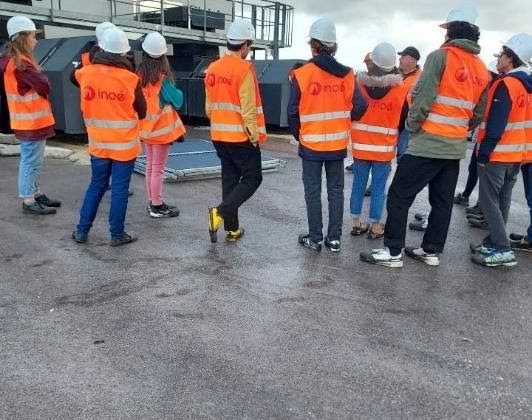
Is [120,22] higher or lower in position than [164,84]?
Answer: higher

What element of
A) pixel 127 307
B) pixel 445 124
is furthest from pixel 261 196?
pixel 127 307

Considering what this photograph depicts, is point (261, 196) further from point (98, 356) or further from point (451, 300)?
point (98, 356)

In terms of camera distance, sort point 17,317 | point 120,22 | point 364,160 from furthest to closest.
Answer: point 120,22
point 364,160
point 17,317

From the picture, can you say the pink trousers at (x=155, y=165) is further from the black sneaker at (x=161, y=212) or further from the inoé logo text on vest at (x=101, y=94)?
the inoé logo text on vest at (x=101, y=94)

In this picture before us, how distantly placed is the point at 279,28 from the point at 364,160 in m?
12.3

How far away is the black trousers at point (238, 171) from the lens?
455 centimetres

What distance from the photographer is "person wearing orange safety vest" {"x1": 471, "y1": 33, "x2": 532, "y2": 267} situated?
4.09m

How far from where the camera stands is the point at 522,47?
163 inches

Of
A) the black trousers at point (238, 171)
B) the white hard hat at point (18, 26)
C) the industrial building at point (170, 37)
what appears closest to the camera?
the black trousers at point (238, 171)

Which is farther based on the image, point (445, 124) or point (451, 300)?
point (445, 124)

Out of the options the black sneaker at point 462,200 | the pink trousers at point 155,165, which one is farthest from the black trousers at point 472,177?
the pink trousers at point 155,165

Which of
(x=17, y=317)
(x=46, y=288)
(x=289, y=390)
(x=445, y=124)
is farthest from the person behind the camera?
(x=445, y=124)

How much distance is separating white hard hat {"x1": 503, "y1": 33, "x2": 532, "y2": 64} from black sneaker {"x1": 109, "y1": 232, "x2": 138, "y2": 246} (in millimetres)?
3553

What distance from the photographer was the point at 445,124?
3992 millimetres
